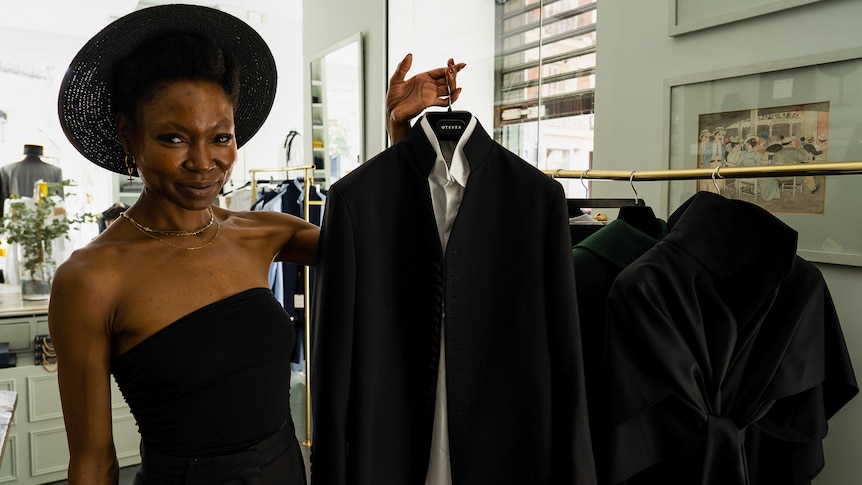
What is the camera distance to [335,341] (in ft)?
3.48

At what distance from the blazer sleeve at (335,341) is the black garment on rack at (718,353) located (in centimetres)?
45

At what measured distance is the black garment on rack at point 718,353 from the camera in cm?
105

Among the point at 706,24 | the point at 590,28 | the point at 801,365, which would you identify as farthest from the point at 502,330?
the point at 590,28

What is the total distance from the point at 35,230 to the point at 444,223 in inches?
109

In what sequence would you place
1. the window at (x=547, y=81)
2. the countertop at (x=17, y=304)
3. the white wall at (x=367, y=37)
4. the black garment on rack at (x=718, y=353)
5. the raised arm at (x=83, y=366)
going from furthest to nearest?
the white wall at (x=367, y=37) → the countertop at (x=17, y=304) → the window at (x=547, y=81) → the black garment on rack at (x=718, y=353) → the raised arm at (x=83, y=366)

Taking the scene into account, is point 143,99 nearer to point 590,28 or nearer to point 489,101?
point 590,28

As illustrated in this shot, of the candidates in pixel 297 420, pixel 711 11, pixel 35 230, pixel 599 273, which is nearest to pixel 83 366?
pixel 599 273

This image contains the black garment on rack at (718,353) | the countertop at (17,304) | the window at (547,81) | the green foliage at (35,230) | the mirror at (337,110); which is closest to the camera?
the black garment on rack at (718,353)

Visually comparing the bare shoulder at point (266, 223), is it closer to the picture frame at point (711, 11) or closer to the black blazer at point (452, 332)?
the black blazer at point (452, 332)

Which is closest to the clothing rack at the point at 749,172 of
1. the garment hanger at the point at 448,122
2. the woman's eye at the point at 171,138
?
the garment hanger at the point at 448,122

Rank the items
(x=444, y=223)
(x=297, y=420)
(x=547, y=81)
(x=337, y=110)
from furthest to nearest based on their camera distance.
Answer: (x=337, y=110) < (x=297, y=420) < (x=547, y=81) < (x=444, y=223)

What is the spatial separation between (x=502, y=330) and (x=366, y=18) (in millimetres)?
2821

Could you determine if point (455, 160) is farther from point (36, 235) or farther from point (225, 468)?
point (36, 235)

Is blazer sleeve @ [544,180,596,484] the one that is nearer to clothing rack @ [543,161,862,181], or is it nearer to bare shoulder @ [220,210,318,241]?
clothing rack @ [543,161,862,181]
